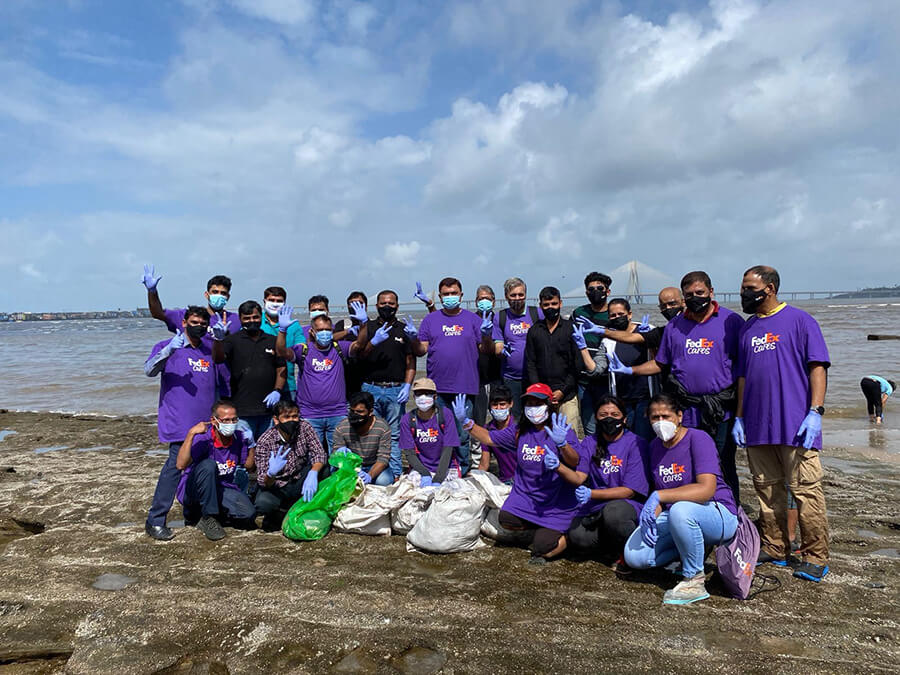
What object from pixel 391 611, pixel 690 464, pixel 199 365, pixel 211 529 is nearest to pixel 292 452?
pixel 211 529

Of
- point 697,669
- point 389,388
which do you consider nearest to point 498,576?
point 697,669

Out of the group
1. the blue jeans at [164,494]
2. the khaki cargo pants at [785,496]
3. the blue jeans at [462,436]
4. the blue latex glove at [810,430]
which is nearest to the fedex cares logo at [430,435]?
the blue jeans at [462,436]

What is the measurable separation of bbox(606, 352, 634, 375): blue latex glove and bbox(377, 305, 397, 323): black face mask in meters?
2.01

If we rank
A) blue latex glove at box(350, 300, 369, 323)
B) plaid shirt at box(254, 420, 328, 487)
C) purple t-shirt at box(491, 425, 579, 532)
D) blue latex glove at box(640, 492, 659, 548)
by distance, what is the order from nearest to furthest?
blue latex glove at box(640, 492, 659, 548)
purple t-shirt at box(491, 425, 579, 532)
plaid shirt at box(254, 420, 328, 487)
blue latex glove at box(350, 300, 369, 323)

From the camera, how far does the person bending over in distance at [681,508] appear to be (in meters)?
3.23

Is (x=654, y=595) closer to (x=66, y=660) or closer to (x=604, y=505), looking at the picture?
(x=604, y=505)

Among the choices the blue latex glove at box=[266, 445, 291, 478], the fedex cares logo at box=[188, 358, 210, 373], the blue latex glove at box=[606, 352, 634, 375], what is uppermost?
the fedex cares logo at box=[188, 358, 210, 373]

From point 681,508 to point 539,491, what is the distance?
1.04 meters

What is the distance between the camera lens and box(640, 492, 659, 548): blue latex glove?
3.34 meters

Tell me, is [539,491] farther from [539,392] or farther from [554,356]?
[554,356]

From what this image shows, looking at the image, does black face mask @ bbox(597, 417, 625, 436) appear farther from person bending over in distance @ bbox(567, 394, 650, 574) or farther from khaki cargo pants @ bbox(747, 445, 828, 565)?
khaki cargo pants @ bbox(747, 445, 828, 565)

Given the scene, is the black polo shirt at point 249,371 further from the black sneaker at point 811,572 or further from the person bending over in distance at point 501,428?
the black sneaker at point 811,572

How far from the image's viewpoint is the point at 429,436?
4.76 meters

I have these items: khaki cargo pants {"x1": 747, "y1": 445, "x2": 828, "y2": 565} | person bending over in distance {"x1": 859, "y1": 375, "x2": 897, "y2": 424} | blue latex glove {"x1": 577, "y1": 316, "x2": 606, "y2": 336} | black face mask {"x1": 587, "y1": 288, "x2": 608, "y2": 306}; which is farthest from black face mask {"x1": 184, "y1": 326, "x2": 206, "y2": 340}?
person bending over in distance {"x1": 859, "y1": 375, "x2": 897, "y2": 424}
